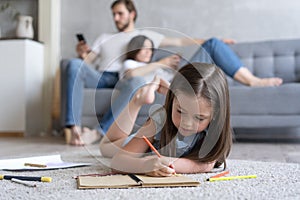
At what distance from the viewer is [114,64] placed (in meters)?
1.17

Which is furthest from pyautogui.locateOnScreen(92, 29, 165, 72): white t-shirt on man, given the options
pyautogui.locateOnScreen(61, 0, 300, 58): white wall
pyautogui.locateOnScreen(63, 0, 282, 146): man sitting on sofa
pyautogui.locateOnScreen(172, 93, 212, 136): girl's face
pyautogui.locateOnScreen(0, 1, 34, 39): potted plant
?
pyautogui.locateOnScreen(0, 1, 34, 39): potted plant

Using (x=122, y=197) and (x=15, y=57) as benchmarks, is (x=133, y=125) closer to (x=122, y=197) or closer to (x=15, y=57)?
(x=122, y=197)

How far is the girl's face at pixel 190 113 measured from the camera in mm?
995

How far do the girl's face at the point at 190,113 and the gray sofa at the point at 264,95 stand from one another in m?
0.11

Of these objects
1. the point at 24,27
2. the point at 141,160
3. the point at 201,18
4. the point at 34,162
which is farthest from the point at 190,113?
the point at 24,27

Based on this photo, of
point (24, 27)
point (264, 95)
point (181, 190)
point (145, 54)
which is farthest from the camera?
point (24, 27)

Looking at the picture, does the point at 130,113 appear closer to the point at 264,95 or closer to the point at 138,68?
the point at 138,68

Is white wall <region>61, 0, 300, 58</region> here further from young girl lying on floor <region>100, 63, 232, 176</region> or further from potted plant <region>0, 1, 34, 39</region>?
young girl lying on floor <region>100, 63, 232, 176</region>

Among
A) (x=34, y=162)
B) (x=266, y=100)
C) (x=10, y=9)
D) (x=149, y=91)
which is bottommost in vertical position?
(x=34, y=162)

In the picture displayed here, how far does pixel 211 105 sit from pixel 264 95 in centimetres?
130

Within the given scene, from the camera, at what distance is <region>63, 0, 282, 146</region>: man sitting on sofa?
1.18m

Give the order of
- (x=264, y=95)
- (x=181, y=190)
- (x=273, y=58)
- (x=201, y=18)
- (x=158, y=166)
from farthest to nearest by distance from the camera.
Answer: (x=201, y=18)
(x=273, y=58)
(x=264, y=95)
(x=158, y=166)
(x=181, y=190)

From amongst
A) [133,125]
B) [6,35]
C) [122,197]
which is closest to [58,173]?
[133,125]

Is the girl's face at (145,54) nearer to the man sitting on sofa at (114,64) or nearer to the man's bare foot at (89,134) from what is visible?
the man sitting on sofa at (114,64)
